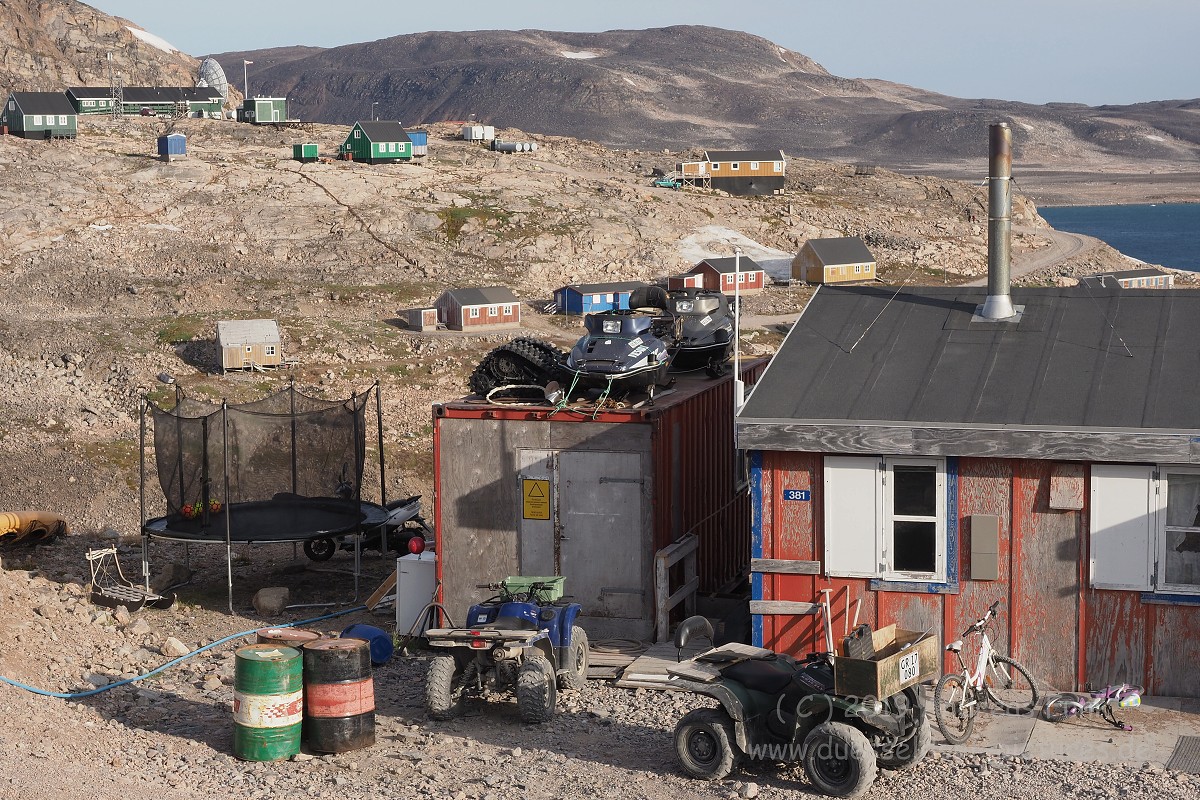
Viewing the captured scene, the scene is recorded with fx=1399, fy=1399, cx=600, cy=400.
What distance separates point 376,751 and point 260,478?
880 cm

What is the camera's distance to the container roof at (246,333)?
45.5 meters

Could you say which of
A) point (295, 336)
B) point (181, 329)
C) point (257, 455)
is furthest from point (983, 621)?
point (181, 329)

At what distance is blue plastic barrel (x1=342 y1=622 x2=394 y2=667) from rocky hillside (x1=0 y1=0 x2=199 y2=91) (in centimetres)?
14186

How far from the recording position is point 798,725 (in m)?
13.4

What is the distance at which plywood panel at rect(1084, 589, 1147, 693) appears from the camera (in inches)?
613

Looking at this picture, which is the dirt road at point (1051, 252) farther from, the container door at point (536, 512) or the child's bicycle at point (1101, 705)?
the child's bicycle at point (1101, 705)

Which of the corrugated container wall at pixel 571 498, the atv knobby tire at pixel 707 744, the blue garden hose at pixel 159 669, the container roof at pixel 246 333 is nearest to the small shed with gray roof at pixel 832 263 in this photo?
the container roof at pixel 246 333

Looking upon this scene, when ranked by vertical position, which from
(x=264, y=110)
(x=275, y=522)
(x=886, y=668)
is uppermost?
(x=264, y=110)

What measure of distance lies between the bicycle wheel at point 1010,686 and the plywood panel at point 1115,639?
74cm

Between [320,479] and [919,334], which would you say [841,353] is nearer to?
[919,334]

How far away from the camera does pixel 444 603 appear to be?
Answer: 1894 cm

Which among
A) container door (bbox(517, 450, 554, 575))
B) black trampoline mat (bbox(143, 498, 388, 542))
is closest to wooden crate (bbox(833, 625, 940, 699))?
container door (bbox(517, 450, 554, 575))

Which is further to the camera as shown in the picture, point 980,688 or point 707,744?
point 980,688

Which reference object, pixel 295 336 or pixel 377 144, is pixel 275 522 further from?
pixel 377 144
